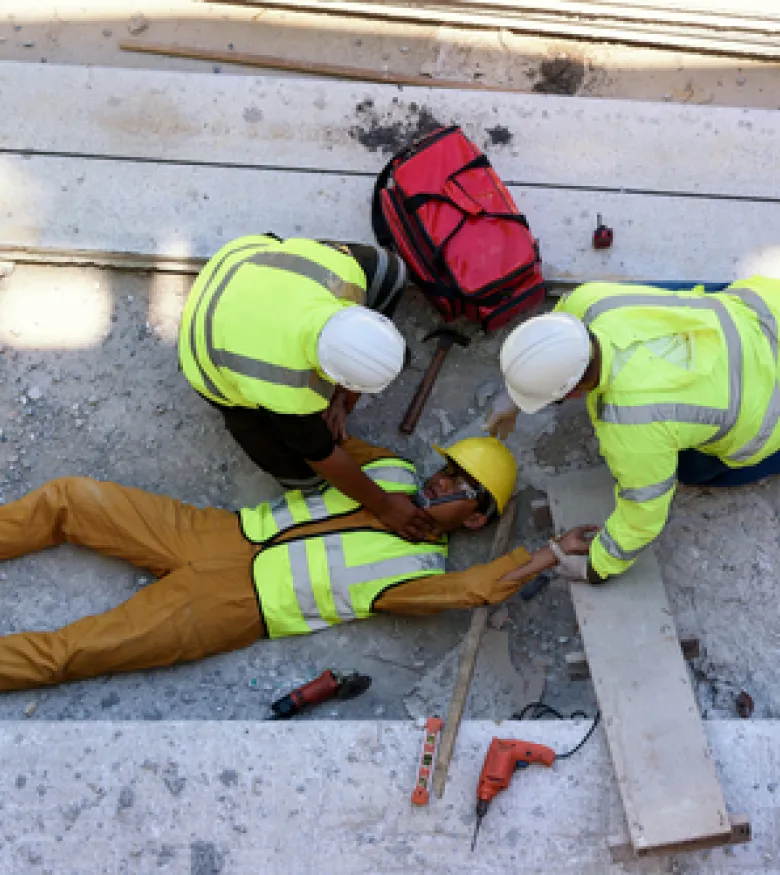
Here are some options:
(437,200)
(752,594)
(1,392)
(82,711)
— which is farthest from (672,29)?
(82,711)

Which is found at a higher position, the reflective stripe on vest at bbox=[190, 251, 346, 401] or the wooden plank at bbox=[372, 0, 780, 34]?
the wooden plank at bbox=[372, 0, 780, 34]

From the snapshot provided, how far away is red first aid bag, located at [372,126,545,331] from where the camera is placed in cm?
392

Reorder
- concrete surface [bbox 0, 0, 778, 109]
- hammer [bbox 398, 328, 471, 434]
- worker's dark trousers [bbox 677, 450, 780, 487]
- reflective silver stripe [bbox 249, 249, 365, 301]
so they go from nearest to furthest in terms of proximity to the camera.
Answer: reflective silver stripe [bbox 249, 249, 365, 301] → worker's dark trousers [bbox 677, 450, 780, 487] → hammer [bbox 398, 328, 471, 434] → concrete surface [bbox 0, 0, 778, 109]

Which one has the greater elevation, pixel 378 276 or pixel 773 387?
pixel 773 387

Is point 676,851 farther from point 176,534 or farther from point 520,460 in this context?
point 176,534

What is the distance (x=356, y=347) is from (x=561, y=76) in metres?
3.02

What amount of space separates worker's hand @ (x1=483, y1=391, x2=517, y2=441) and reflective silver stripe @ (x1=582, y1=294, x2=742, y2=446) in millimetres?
660

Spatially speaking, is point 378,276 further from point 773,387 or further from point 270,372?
point 773,387

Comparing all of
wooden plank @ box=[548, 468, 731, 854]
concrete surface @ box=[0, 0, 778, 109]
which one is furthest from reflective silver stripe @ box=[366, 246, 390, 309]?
concrete surface @ box=[0, 0, 778, 109]

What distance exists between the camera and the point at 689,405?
10.2 feet

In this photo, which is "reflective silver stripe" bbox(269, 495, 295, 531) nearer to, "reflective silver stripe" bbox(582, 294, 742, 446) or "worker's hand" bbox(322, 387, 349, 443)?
"worker's hand" bbox(322, 387, 349, 443)

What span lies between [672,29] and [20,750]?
5067 millimetres

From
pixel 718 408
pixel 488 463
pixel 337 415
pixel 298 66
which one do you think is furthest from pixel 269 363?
pixel 298 66

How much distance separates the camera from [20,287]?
14.1 ft
